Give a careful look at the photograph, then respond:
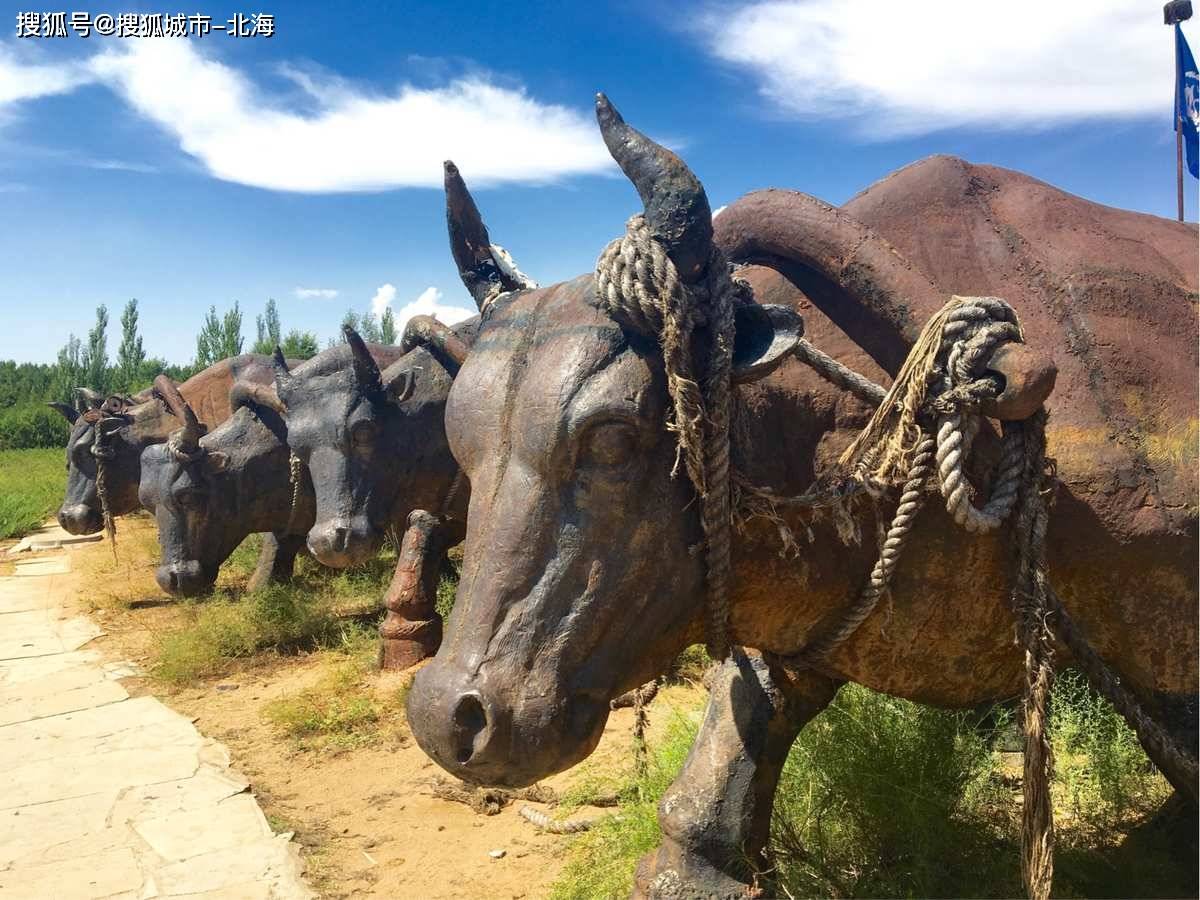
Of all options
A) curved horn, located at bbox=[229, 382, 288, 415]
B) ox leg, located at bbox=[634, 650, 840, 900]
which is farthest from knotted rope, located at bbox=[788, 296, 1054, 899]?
curved horn, located at bbox=[229, 382, 288, 415]

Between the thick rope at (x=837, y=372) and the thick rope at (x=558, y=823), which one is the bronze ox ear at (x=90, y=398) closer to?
the thick rope at (x=558, y=823)

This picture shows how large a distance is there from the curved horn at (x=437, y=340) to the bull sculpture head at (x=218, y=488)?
2010mm

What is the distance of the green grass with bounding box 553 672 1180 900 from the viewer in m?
2.77

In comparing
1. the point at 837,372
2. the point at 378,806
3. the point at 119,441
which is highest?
the point at 837,372

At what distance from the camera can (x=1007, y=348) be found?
1825 millimetres

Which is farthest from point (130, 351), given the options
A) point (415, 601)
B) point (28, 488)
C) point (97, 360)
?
point (415, 601)

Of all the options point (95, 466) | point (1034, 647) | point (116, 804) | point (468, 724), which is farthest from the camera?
point (95, 466)

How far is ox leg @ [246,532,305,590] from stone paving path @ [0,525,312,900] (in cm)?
176

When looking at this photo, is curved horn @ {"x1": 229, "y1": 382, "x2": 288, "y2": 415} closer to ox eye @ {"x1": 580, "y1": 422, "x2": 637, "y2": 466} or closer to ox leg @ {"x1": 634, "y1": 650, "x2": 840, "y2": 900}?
ox leg @ {"x1": 634, "y1": 650, "x2": 840, "y2": 900}

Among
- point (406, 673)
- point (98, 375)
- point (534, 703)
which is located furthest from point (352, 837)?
point (98, 375)

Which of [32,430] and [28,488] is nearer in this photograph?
[28,488]

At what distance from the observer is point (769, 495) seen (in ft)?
6.16

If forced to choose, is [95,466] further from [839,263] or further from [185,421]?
[839,263]

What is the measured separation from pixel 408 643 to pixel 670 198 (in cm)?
497
